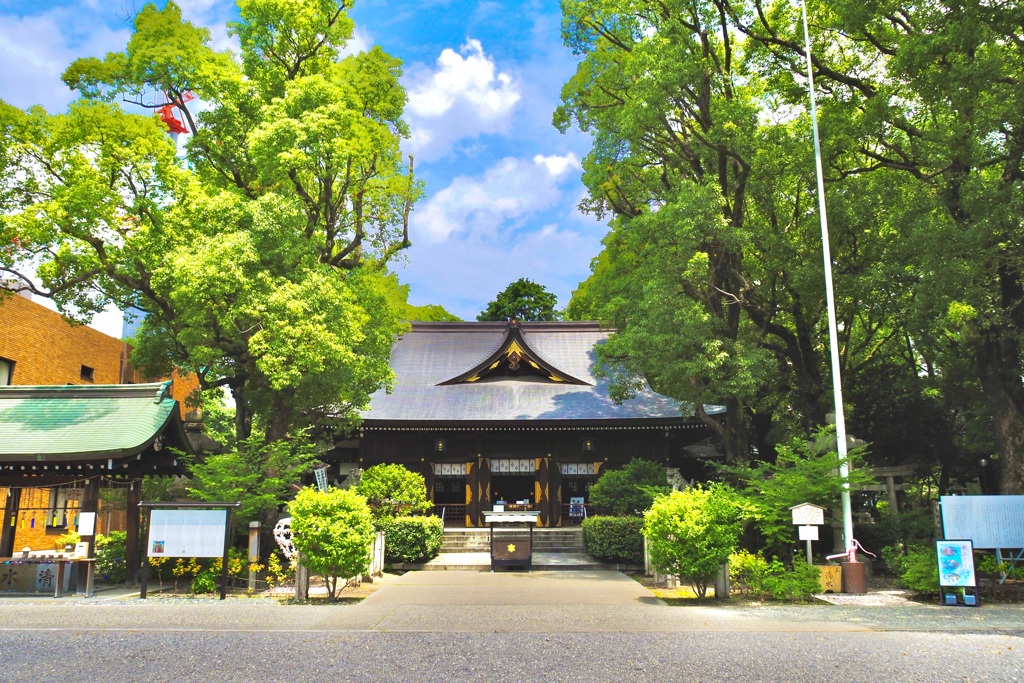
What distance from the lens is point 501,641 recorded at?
7.57 meters

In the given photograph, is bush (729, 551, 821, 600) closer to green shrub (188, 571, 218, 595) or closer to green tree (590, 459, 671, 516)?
green tree (590, 459, 671, 516)

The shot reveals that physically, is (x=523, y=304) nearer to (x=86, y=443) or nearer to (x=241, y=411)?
(x=241, y=411)

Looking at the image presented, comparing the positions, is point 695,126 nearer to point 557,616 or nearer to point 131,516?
point 557,616

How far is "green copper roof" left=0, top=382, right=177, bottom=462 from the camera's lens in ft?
40.7

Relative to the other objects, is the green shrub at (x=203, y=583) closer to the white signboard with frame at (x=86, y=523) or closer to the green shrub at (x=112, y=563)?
the white signboard with frame at (x=86, y=523)

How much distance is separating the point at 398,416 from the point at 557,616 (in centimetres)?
1444

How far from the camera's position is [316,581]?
44.0 ft

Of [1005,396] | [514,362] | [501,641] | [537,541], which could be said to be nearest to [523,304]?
[514,362]

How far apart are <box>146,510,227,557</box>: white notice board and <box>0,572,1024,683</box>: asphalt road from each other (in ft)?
3.14

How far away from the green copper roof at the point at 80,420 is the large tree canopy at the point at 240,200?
182cm

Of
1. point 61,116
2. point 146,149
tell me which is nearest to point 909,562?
point 146,149

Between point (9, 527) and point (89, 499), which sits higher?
point (89, 499)

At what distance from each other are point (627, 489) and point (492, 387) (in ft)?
25.7

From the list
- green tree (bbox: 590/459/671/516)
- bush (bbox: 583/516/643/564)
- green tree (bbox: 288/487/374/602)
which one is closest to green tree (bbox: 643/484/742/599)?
green tree (bbox: 288/487/374/602)
